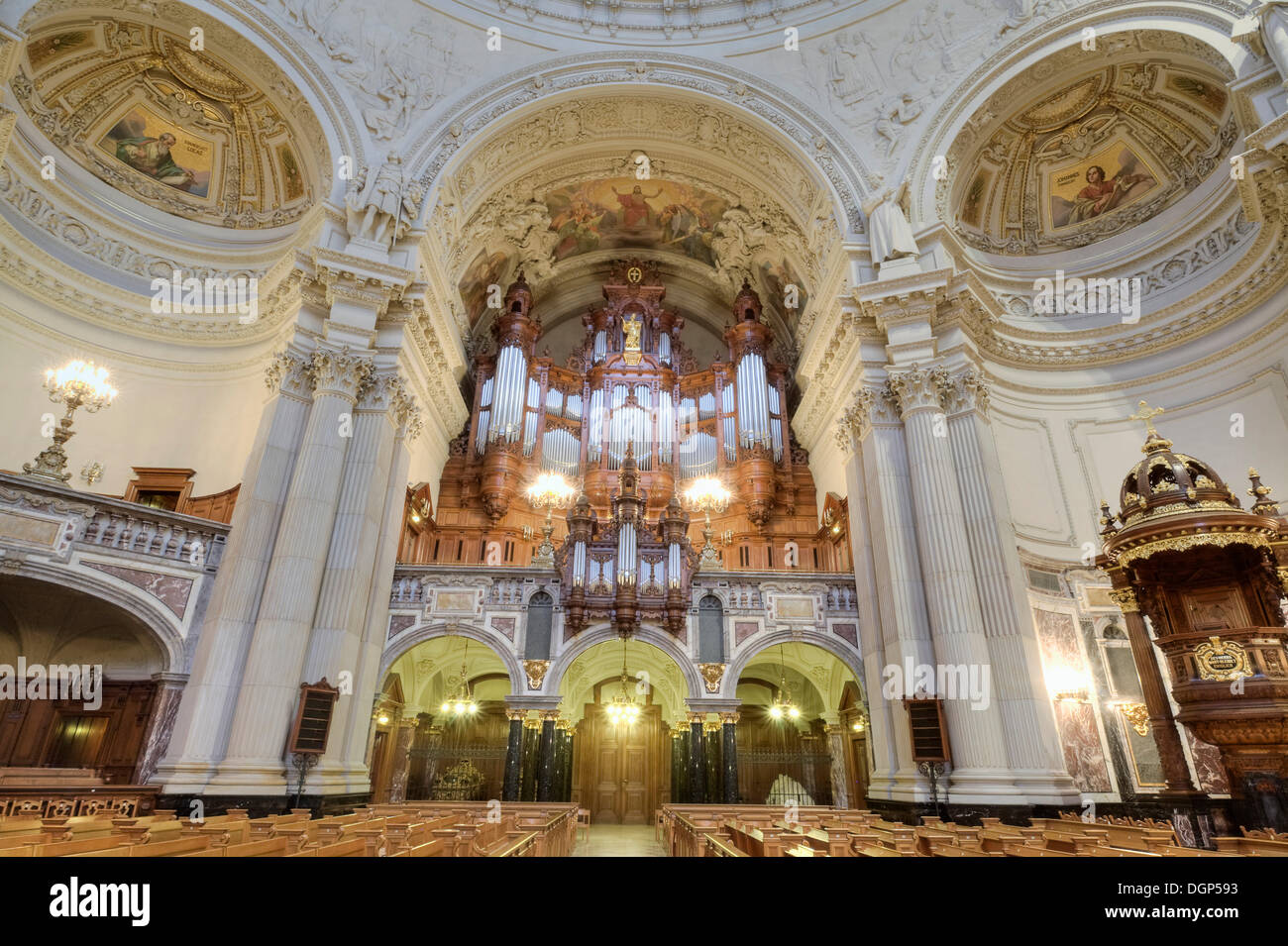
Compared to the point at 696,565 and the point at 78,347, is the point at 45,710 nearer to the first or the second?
the point at 78,347

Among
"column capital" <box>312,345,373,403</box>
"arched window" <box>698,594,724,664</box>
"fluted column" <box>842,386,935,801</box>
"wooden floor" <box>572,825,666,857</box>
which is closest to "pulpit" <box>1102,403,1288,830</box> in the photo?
"fluted column" <box>842,386,935,801</box>

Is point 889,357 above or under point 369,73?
under

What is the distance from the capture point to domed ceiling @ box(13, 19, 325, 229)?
1212cm

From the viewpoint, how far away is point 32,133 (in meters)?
11.9

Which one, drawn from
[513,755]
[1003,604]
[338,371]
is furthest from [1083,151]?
[513,755]

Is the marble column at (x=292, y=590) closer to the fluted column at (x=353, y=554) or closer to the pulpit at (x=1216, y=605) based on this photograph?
the fluted column at (x=353, y=554)

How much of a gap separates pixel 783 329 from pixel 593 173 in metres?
6.90

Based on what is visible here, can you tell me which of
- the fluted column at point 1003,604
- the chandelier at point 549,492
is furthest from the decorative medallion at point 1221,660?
the chandelier at point 549,492

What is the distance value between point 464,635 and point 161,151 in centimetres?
1199

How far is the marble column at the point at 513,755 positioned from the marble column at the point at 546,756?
367 mm

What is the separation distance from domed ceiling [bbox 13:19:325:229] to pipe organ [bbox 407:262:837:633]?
6113 millimetres

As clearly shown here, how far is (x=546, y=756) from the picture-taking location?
11.6 meters

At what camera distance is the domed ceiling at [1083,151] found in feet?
40.7
